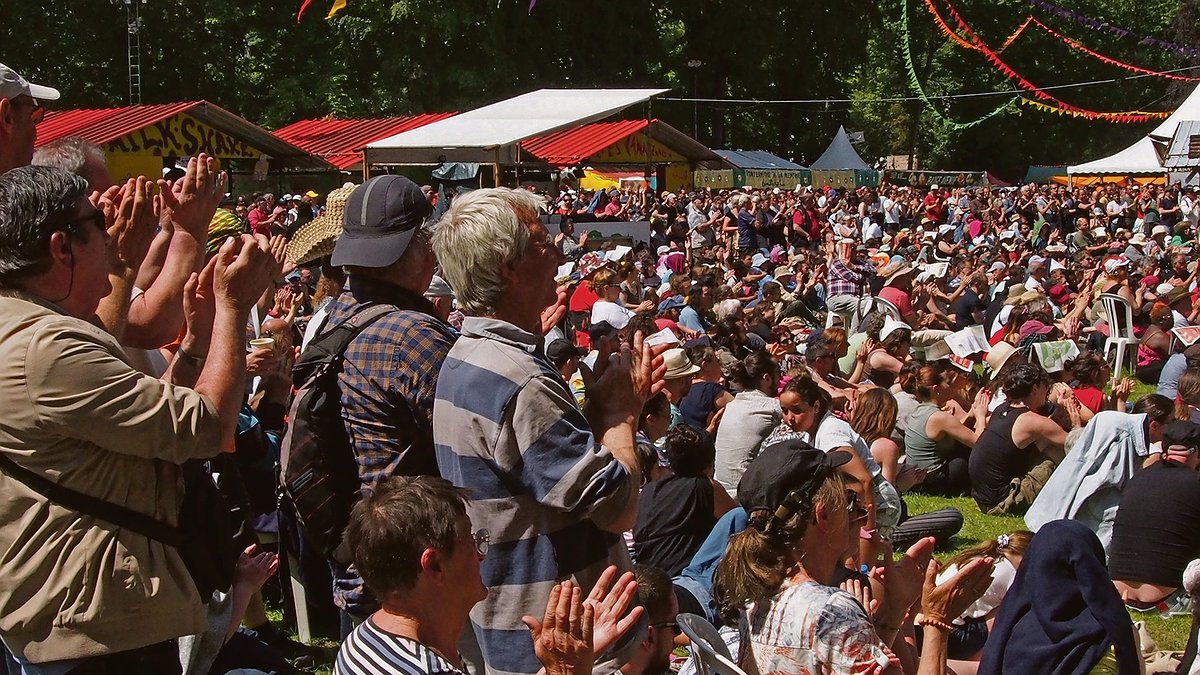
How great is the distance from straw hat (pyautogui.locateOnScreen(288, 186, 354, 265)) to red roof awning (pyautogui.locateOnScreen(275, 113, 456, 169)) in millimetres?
24162

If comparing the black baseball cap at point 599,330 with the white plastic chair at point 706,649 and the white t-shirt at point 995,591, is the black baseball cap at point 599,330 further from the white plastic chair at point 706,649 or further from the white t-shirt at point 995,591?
the white plastic chair at point 706,649

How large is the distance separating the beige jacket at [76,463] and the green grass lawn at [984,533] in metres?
5.37

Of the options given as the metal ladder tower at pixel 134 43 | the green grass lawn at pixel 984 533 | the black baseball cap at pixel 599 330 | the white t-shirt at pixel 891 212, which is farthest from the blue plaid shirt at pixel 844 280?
the metal ladder tower at pixel 134 43

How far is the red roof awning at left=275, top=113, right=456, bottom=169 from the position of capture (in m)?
29.6

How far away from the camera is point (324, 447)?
340 centimetres

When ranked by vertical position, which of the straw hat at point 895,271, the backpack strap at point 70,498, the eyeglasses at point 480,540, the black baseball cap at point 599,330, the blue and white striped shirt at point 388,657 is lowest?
the straw hat at point 895,271

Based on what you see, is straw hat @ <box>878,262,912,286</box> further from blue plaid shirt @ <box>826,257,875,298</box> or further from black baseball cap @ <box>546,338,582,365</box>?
black baseball cap @ <box>546,338,582,365</box>

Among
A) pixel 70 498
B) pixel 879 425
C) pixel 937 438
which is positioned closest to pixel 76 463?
pixel 70 498

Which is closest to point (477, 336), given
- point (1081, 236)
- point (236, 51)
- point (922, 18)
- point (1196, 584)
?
point (1196, 584)

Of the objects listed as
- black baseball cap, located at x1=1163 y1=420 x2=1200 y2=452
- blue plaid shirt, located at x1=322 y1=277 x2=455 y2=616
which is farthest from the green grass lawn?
blue plaid shirt, located at x1=322 y1=277 x2=455 y2=616

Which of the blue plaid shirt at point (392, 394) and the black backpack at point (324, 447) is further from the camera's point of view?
the black backpack at point (324, 447)

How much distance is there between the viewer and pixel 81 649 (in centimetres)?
252

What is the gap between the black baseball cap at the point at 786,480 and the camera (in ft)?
11.5

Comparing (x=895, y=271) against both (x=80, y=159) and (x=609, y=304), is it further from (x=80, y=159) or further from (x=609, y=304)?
(x=80, y=159)
